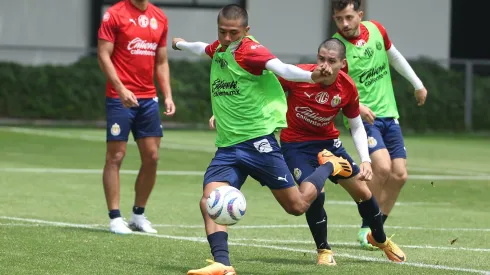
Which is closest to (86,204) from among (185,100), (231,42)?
(231,42)

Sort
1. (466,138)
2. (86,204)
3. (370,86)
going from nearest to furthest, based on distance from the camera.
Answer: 1. (370,86)
2. (86,204)
3. (466,138)

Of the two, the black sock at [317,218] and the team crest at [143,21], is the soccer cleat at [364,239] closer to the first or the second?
the black sock at [317,218]

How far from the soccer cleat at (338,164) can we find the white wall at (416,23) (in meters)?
22.6

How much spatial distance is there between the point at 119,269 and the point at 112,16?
3432 mm

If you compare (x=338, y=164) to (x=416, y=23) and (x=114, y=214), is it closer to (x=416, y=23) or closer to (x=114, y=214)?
(x=114, y=214)

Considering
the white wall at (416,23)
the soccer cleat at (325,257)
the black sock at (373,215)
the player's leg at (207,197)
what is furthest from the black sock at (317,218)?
the white wall at (416,23)

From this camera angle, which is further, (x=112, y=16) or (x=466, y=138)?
(x=466, y=138)

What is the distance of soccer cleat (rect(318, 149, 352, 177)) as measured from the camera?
9648mm

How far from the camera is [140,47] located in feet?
38.7

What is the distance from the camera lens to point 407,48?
32.6m

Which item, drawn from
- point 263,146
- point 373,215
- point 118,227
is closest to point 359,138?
point 373,215

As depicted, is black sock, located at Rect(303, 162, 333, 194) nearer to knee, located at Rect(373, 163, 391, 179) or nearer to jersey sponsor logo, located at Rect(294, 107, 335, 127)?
jersey sponsor logo, located at Rect(294, 107, 335, 127)

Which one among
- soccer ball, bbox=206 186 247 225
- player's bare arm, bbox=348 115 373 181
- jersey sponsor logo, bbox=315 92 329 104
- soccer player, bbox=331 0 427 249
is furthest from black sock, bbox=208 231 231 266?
soccer player, bbox=331 0 427 249

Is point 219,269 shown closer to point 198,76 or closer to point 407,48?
point 198,76
